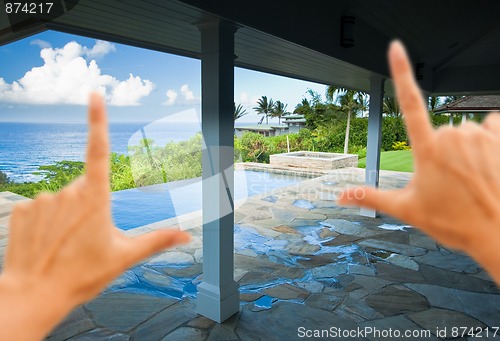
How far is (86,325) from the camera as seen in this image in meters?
3.01

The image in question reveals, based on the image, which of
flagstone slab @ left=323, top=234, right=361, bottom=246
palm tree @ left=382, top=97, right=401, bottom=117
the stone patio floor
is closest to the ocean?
the stone patio floor

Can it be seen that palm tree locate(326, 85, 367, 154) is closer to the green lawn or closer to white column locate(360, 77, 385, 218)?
the green lawn

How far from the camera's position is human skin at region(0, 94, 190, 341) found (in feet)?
1.70

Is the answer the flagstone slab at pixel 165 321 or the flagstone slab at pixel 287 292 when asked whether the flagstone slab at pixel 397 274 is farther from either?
the flagstone slab at pixel 165 321

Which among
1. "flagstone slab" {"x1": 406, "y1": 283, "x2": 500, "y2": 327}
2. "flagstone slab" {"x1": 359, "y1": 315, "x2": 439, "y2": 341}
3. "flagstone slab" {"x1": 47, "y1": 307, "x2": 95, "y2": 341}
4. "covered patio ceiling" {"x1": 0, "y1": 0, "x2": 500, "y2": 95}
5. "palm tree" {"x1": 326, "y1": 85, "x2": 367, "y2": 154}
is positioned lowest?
"flagstone slab" {"x1": 47, "y1": 307, "x2": 95, "y2": 341}

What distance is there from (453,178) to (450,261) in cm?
479

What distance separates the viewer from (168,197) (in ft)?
28.7

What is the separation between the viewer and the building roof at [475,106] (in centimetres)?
986

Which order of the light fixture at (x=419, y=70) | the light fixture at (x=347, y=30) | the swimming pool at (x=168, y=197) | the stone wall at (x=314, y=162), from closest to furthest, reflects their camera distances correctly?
1. the light fixture at (x=347, y=30)
2. the light fixture at (x=419, y=70)
3. the swimming pool at (x=168, y=197)
4. the stone wall at (x=314, y=162)

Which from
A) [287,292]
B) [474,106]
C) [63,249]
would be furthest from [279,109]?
[63,249]

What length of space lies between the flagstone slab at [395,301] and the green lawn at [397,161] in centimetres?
886

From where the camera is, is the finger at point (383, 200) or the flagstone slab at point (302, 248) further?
the flagstone slab at point (302, 248)

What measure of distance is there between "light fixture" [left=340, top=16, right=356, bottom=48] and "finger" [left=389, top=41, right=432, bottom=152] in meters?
3.45

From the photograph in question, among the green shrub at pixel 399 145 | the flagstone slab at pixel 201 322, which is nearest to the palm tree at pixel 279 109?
the green shrub at pixel 399 145
